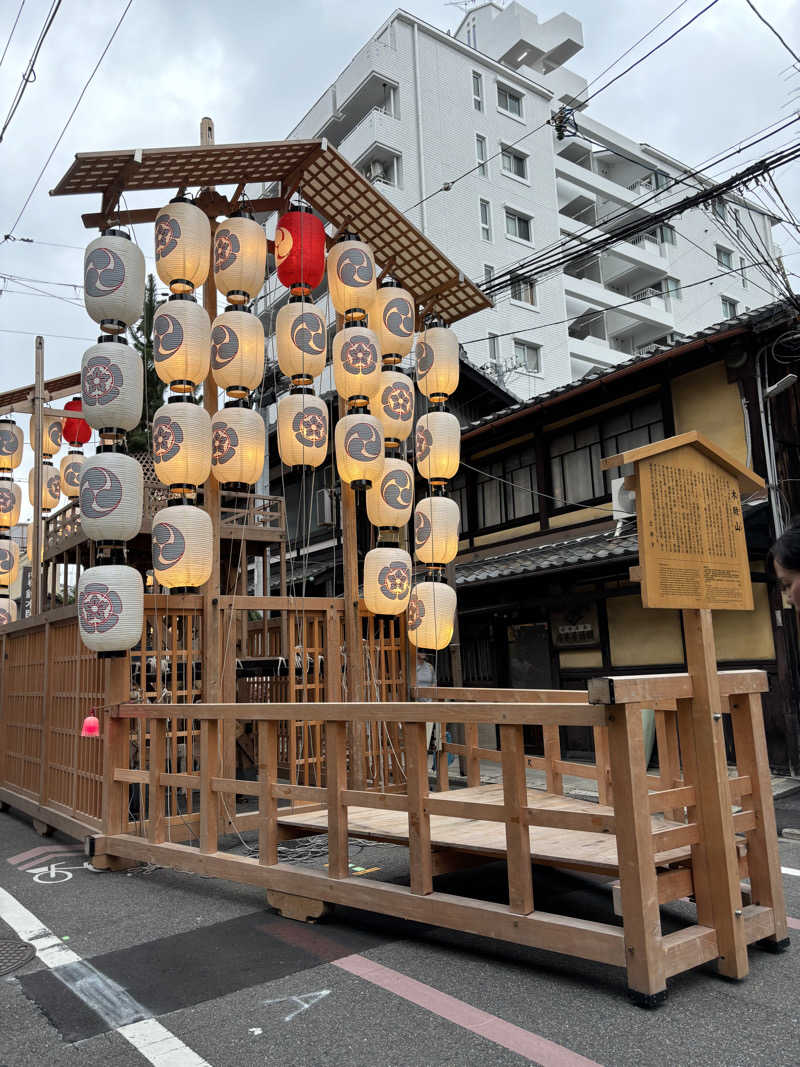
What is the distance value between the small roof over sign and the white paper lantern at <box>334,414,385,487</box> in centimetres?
462

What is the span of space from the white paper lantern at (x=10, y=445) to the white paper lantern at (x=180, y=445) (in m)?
8.08

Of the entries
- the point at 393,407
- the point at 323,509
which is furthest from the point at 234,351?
the point at 323,509

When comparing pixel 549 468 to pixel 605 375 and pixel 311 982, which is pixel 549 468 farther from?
pixel 311 982

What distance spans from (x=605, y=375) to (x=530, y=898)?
1146cm

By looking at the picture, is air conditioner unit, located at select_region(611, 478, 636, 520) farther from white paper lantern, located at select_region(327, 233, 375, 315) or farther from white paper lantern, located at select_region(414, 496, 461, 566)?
white paper lantern, located at select_region(327, 233, 375, 315)

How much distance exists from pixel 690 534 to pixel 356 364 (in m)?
5.72

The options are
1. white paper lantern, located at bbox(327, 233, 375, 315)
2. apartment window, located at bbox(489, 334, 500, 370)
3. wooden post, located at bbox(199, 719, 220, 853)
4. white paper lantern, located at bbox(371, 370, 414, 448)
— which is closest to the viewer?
wooden post, located at bbox(199, 719, 220, 853)

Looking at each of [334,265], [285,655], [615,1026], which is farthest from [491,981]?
[334,265]

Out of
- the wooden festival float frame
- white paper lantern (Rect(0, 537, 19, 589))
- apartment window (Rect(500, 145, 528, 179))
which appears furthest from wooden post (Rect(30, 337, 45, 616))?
apartment window (Rect(500, 145, 528, 179))

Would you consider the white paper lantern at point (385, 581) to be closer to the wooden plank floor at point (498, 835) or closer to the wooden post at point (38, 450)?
the wooden plank floor at point (498, 835)

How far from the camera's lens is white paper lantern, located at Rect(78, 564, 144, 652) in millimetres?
7434

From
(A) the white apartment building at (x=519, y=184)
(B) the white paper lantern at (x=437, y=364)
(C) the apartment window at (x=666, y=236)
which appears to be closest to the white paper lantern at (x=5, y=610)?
(B) the white paper lantern at (x=437, y=364)

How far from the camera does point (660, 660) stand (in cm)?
1328

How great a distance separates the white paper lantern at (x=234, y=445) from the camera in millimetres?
8742
